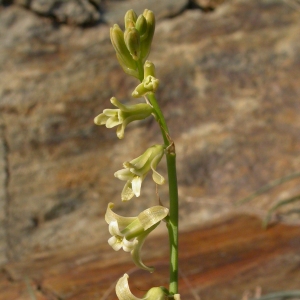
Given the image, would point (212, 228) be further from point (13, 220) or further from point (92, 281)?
point (13, 220)

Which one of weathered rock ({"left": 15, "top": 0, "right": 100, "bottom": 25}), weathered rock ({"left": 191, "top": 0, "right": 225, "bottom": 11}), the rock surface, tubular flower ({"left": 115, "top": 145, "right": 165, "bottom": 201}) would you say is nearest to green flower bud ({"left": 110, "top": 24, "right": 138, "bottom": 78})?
tubular flower ({"left": 115, "top": 145, "right": 165, "bottom": 201})

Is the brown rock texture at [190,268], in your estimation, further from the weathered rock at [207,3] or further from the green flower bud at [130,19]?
the weathered rock at [207,3]

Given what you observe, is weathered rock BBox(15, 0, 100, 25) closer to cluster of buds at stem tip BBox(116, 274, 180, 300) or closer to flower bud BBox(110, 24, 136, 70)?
flower bud BBox(110, 24, 136, 70)

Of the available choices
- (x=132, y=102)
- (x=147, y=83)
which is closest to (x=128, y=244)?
(x=147, y=83)

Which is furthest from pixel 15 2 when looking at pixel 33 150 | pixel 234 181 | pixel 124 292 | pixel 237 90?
pixel 124 292

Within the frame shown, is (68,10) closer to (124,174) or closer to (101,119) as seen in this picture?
(101,119)

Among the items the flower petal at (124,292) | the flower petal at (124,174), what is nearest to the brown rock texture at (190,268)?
the flower petal at (124,292)
